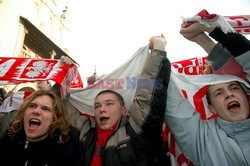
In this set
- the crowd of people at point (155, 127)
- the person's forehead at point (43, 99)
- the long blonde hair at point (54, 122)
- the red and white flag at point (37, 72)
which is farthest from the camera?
the red and white flag at point (37, 72)

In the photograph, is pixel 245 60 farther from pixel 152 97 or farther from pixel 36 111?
pixel 36 111

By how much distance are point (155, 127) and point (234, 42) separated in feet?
3.11

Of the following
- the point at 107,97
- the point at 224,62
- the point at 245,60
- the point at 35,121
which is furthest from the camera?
the point at 107,97

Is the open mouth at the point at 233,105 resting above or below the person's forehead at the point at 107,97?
below

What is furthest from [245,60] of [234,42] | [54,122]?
[54,122]

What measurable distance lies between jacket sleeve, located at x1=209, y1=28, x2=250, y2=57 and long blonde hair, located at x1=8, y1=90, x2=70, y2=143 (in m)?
1.66

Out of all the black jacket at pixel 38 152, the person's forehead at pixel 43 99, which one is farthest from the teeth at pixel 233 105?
the person's forehead at pixel 43 99

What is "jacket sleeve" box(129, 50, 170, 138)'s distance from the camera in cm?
168

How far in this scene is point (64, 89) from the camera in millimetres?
2518

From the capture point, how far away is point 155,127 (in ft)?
5.50

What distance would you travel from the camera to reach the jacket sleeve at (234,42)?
1.57m

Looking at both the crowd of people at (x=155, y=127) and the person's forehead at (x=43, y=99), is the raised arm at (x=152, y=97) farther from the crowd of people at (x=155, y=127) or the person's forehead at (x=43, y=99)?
the person's forehead at (x=43, y=99)

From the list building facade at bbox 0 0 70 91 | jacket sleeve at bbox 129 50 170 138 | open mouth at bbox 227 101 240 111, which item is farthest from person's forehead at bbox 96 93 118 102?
building facade at bbox 0 0 70 91

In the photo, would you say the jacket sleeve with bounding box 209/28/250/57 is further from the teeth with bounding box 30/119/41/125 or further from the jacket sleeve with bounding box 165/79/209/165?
the teeth with bounding box 30/119/41/125
